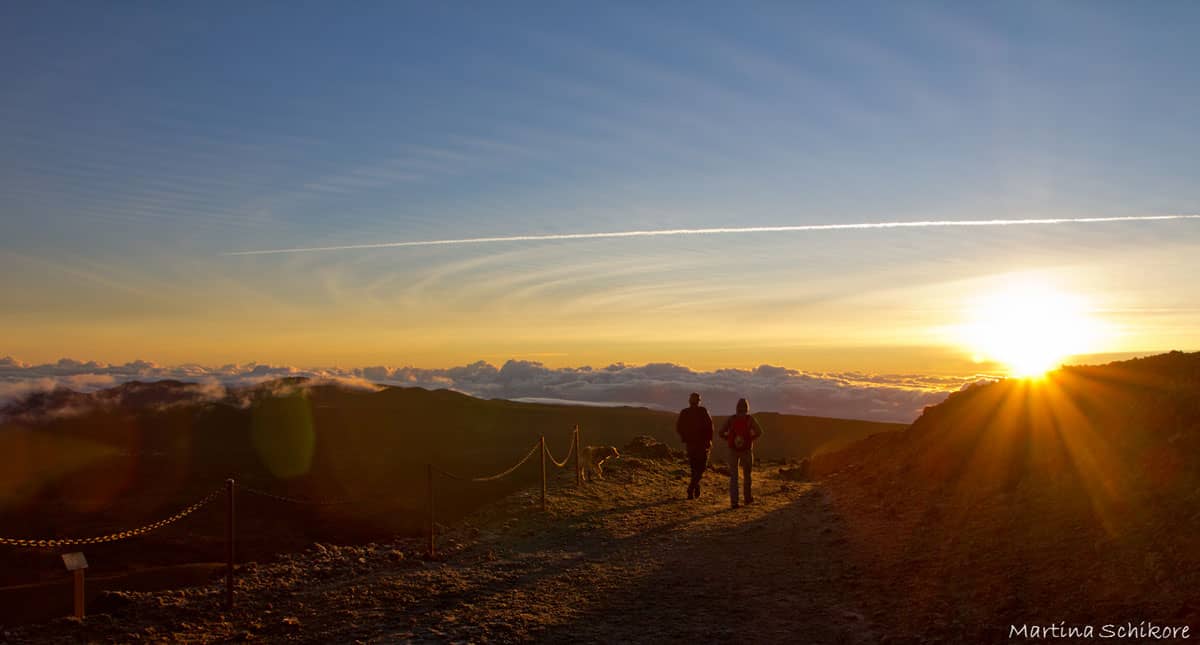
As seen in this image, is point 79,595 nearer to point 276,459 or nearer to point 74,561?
point 74,561

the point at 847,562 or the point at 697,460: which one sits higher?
the point at 697,460

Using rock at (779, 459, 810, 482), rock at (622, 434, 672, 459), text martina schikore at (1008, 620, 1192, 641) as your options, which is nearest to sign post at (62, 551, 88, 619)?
text martina schikore at (1008, 620, 1192, 641)

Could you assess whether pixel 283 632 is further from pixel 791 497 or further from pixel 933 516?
pixel 791 497

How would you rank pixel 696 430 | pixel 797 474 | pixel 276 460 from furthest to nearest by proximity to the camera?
1. pixel 276 460
2. pixel 797 474
3. pixel 696 430

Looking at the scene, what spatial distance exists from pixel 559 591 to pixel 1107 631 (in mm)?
5543

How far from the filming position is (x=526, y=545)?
12.1 meters

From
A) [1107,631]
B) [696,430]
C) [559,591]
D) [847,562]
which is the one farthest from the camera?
[696,430]

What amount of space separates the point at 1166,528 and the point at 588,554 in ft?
23.0

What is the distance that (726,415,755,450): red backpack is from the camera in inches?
585

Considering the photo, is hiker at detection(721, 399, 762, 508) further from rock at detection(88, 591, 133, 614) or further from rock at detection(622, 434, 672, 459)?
rock at detection(88, 591, 133, 614)

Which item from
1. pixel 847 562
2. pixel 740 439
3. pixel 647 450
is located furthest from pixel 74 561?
pixel 647 450

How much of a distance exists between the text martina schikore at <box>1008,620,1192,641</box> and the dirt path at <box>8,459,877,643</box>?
1338 millimetres

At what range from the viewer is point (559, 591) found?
9.12m

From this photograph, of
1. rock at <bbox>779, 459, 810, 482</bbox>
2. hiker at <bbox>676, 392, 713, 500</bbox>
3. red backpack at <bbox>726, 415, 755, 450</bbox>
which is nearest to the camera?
red backpack at <bbox>726, 415, 755, 450</bbox>
